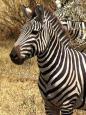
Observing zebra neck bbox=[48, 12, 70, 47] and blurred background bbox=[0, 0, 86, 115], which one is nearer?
zebra neck bbox=[48, 12, 70, 47]

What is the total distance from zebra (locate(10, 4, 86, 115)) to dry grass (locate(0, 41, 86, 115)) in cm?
156

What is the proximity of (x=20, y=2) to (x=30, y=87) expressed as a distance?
183 inches

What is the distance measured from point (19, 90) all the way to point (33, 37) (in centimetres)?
340

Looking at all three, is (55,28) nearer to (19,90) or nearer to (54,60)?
(54,60)

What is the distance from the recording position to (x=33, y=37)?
195 inches

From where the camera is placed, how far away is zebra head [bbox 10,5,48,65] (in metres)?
4.88

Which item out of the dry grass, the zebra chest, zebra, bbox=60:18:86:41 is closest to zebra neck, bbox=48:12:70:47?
the zebra chest

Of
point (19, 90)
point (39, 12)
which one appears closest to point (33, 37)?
point (39, 12)

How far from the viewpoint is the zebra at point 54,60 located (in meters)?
4.97

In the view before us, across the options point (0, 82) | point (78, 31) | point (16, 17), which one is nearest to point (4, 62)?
point (0, 82)

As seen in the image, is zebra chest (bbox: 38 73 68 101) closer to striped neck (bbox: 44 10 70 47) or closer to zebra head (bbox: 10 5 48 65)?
zebra head (bbox: 10 5 48 65)

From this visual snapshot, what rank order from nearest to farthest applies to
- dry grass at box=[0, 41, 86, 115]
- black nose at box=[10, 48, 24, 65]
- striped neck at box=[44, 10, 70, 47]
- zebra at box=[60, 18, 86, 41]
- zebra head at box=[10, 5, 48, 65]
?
black nose at box=[10, 48, 24, 65]
zebra head at box=[10, 5, 48, 65]
striped neck at box=[44, 10, 70, 47]
dry grass at box=[0, 41, 86, 115]
zebra at box=[60, 18, 86, 41]

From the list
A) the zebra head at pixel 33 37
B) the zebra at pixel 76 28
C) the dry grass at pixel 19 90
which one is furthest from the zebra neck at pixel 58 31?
the zebra at pixel 76 28

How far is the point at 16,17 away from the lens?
484 inches
